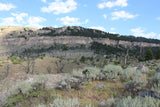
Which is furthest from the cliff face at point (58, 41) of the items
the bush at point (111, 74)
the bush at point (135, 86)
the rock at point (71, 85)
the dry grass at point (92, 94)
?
the bush at point (135, 86)

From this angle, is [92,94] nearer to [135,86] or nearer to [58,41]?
[135,86]

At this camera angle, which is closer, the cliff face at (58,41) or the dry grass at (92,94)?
the dry grass at (92,94)

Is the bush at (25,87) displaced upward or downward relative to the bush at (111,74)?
downward

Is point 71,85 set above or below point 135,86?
below

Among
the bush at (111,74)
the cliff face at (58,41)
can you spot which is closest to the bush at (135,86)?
the bush at (111,74)

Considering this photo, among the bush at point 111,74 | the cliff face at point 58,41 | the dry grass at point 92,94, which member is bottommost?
the dry grass at point 92,94

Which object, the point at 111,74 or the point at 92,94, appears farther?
the point at 111,74

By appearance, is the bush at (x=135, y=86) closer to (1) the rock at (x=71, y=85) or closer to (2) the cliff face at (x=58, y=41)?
(1) the rock at (x=71, y=85)

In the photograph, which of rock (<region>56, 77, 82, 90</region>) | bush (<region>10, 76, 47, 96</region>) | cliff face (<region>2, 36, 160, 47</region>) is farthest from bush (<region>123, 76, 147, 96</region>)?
cliff face (<region>2, 36, 160, 47</region>)

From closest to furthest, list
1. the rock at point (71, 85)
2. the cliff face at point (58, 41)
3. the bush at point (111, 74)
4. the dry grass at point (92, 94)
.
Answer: the dry grass at point (92, 94) < the rock at point (71, 85) < the bush at point (111, 74) < the cliff face at point (58, 41)

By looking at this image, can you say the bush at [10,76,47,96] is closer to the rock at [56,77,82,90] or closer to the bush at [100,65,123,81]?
the rock at [56,77,82,90]

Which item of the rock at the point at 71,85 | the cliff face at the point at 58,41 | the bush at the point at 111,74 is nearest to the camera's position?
the rock at the point at 71,85

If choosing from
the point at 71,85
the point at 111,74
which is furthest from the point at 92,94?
the point at 111,74

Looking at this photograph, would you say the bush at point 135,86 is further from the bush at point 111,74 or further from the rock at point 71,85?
the rock at point 71,85
